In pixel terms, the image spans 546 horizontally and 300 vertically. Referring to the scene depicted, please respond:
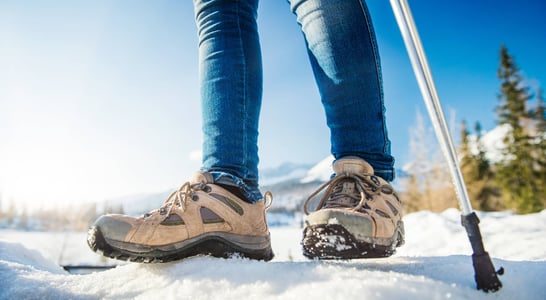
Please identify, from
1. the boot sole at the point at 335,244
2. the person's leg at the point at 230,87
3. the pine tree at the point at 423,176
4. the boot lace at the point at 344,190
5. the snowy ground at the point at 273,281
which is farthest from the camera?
the pine tree at the point at 423,176

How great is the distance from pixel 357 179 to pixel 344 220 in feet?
0.52

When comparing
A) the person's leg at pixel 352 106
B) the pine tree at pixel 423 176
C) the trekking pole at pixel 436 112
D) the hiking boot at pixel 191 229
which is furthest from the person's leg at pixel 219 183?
the pine tree at pixel 423 176

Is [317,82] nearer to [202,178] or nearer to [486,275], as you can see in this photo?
[202,178]

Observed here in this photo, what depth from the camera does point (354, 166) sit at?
2.52ft

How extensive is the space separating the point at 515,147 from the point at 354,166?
19.8 meters

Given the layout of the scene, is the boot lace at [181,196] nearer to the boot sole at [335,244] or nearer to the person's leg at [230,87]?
the person's leg at [230,87]

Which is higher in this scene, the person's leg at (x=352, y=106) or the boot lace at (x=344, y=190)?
the person's leg at (x=352, y=106)

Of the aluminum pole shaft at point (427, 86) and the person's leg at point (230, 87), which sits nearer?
the aluminum pole shaft at point (427, 86)

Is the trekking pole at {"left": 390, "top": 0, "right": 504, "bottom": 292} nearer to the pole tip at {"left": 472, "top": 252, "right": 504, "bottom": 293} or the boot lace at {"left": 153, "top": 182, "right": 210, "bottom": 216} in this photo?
the pole tip at {"left": 472, "top": 252, "right": 504, "bottom": 293}

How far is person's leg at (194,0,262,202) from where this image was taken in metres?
0.84

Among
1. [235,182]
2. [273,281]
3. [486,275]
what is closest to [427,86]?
[486,275]

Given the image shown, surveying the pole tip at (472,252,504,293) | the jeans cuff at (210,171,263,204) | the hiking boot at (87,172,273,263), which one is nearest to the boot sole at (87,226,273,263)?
the hiking boot at (87,172,273,263)

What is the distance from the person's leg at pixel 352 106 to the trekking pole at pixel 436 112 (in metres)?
0.23

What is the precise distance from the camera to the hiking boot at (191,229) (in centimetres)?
64
